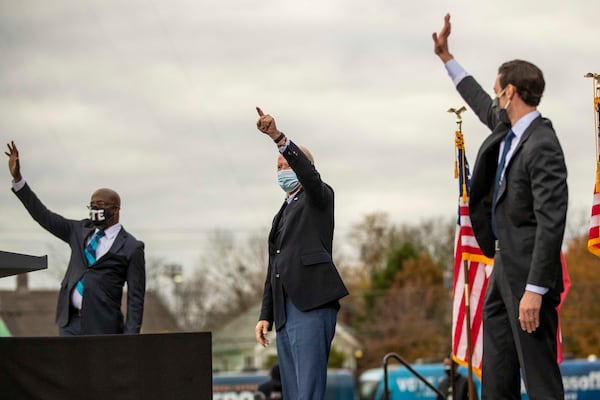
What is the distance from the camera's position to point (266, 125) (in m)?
7.07

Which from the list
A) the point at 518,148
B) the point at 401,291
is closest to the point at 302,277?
the point at 518,148

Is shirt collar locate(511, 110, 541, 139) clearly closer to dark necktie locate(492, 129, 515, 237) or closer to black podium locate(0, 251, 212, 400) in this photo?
dark necktie locate(492, 129, 515, 237)

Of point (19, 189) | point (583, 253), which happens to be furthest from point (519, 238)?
point (583, 253)

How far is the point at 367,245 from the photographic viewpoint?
275 ft

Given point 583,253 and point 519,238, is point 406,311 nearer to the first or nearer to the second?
point 583,253

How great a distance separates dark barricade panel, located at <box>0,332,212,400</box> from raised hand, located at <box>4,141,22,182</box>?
256 cm

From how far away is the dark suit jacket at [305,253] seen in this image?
741cm

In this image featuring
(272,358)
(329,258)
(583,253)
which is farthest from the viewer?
(272,358)

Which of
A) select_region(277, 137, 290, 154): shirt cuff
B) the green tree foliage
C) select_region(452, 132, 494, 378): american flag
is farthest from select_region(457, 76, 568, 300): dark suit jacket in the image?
the green tree foliage

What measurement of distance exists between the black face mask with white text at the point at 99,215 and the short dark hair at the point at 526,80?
460cm

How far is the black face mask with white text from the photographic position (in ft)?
31.4

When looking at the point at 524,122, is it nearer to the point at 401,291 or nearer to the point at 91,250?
the point at 91,250

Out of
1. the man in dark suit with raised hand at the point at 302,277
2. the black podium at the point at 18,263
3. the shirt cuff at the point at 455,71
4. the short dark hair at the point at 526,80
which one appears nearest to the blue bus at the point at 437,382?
the man in dark suit with raised hand at the point at 302,277

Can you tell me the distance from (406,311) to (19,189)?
68672mm
